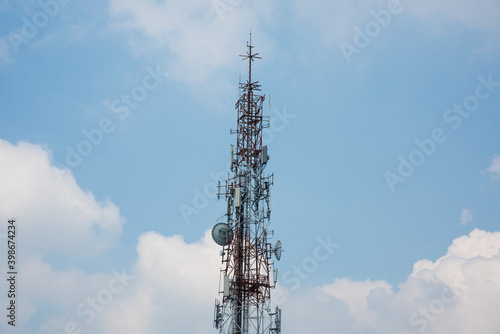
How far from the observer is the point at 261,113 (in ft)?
224

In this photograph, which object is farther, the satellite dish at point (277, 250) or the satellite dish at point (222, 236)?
the satellite dish at point (222, 236)

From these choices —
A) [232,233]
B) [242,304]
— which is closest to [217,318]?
[242,304]

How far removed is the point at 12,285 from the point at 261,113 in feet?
85.9

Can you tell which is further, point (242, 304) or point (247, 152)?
point (247, 152)

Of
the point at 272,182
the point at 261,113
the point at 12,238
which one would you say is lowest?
the point at 12,238

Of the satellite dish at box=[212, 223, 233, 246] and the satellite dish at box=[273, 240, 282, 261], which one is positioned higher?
the satellite dish at box=[212, 223, 233, 246]

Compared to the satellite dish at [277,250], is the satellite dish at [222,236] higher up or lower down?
higher up

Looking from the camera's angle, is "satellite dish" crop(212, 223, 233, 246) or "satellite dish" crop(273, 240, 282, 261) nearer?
"satellite dish" crop(273, 240, 282, 261)

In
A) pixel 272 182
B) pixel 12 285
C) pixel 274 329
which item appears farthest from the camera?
pixel 272 182

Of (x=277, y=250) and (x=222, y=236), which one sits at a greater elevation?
(x=222, y=236)

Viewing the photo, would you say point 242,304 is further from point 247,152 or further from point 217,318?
point 247,152

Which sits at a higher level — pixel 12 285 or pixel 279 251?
pixel 279 251

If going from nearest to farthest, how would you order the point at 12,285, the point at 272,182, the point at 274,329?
the point at 12,285, the point at 274,329, the point at 272,182

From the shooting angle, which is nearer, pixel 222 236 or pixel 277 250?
pixel 277 250
